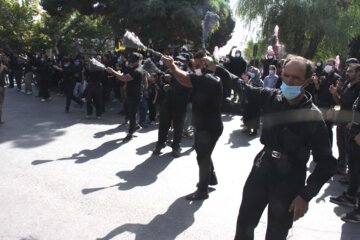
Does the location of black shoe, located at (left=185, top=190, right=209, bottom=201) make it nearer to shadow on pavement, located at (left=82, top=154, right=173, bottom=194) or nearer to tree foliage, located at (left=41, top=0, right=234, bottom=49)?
shadow on pavement, located at (left=82, top=154, right=173, bottom=194)

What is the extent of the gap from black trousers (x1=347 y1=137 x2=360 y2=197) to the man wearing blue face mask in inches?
96.3

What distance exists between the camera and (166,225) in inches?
183

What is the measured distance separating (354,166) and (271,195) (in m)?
2.70

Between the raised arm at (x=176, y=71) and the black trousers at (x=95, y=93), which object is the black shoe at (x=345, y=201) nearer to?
the raised arm at (x=176, y=71)

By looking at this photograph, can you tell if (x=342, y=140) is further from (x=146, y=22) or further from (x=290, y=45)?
(x=290, y=45)

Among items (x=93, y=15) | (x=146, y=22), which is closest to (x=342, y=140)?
(x=146, y=22)

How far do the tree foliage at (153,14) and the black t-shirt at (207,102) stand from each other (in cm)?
1164

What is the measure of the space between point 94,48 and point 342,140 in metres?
24.6

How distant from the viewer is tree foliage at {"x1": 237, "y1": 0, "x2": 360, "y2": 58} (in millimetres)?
18828

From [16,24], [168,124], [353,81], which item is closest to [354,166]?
[353,81]

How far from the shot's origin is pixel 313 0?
19.0 meters

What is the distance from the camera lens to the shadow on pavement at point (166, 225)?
4391 millimetres

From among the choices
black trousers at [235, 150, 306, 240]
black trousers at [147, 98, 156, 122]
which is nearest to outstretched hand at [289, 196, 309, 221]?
black trousers at [235, 150, 306, 240]

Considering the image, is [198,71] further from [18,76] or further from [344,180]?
[18,76]
